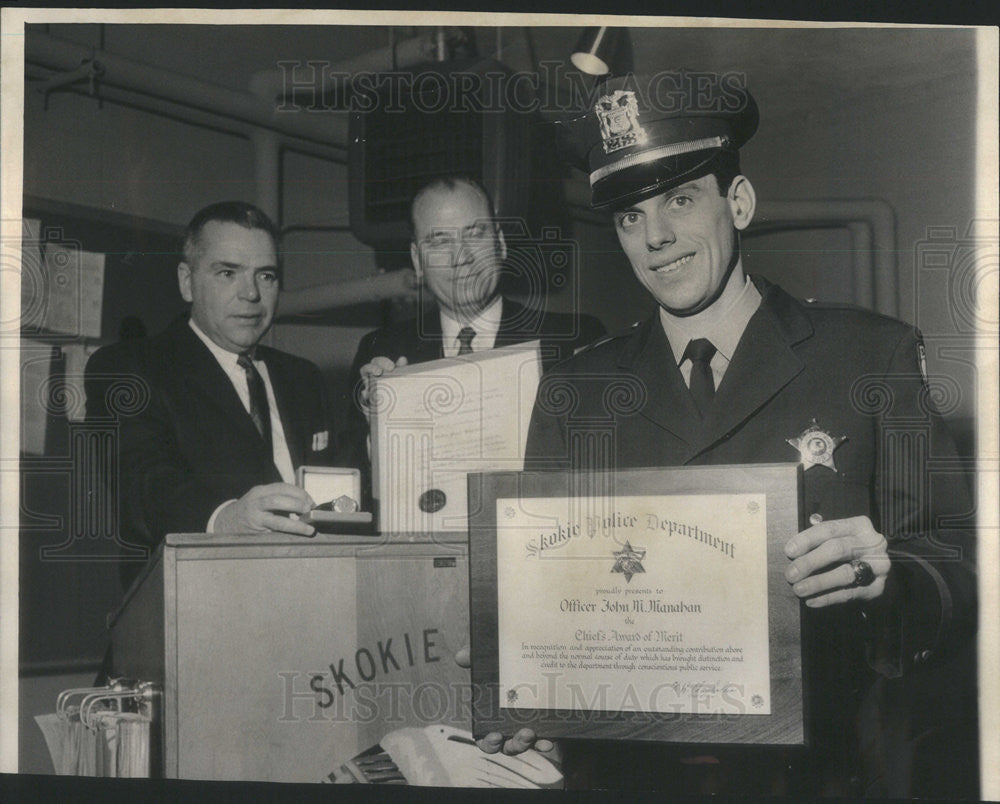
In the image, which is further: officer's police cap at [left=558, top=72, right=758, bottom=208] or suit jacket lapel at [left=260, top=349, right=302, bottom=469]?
suit jacket lapel at [left=260, top=349, right=302, bottom=469]

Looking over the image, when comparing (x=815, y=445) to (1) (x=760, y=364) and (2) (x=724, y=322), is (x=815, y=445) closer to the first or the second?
(1) (x=760, y=364)

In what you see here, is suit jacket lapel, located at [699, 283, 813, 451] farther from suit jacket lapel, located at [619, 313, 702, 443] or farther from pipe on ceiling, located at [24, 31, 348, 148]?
pipe on ceiling, located at [24, 31, 348, 148]

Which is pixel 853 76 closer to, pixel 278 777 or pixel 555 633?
pixel 555 633

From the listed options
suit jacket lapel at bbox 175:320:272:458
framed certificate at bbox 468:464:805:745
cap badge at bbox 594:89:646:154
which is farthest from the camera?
suit jacket lapel at bbox 175:320:272:458

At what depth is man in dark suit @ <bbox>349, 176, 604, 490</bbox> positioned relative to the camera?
250 cm

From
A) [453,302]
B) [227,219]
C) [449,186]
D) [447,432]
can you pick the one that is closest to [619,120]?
[449,186]

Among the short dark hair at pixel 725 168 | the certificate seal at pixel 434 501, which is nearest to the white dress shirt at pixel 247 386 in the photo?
the certificate seal at pixel 434 501

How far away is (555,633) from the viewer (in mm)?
2432

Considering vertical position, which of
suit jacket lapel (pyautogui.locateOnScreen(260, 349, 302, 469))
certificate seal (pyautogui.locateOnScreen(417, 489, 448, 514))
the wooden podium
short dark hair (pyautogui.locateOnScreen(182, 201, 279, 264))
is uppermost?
short dark hair (pyautogui.locateOnScreen(182, 201, 279, 264))

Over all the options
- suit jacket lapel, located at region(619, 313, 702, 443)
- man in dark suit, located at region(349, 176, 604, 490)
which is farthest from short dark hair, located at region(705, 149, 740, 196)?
man in dark suit, located at region(349, 176, 604, 490)

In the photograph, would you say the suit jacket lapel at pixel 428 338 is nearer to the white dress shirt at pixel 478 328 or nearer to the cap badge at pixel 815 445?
the white dress shirt at pixel 478 328

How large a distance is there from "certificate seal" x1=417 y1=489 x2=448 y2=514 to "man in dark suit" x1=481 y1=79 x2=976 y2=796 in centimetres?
20

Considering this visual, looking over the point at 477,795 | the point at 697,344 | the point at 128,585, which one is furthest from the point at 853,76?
the point at 128,585

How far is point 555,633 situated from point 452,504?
35 cm
